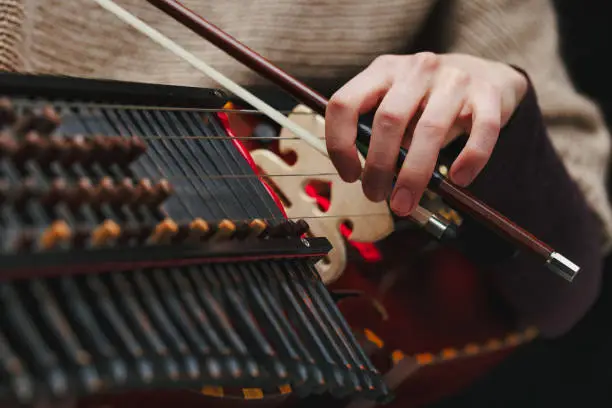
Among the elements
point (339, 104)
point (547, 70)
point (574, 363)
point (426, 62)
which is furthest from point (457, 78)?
point (574, 363)

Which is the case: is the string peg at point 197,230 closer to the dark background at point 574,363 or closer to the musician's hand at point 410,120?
the musician's hand at point 410,120

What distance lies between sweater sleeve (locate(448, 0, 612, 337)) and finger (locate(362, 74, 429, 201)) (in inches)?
10.3

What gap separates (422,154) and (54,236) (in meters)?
0.35

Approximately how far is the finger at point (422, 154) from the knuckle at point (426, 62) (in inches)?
1.9

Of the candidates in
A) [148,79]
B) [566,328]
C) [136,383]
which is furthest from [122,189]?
[566,328]

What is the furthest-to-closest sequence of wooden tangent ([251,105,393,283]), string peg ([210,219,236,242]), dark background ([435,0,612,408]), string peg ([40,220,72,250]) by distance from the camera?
dark background ([435,0,612,408]) < wooden tangent ([251,105,393,283]) < string peg ([210,219,236,242]) < string peg ([40,220,72,250])

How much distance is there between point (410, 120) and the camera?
2.40 ft

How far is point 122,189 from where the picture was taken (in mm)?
536

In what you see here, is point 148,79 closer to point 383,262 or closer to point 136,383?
point 383,262

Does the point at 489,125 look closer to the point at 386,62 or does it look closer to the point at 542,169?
the point at 386,62

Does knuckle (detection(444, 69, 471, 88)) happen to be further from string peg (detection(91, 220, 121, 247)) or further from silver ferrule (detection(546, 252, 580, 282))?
string peg (detection(91, 220, 121, 247))

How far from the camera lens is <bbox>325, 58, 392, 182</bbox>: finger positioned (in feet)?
2.29

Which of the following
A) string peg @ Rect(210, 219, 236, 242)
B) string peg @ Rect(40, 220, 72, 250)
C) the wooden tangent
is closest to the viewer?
string peg @ Rect(40, 220, 72, 250)

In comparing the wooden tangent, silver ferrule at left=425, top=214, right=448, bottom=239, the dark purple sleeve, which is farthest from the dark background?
silver ferrule at left=425, top=214, right=448, bottom=239
